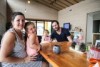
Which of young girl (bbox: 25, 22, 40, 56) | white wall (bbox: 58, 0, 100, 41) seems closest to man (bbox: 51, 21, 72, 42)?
young girl (bbox: 25, 22, 40, 56)

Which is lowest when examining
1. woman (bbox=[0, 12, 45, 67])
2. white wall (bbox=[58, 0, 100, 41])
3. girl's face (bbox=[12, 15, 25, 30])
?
woman (bbox=[0, 12, 45, 67])

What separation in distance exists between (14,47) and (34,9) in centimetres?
979

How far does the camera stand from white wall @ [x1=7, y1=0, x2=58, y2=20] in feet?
35.3

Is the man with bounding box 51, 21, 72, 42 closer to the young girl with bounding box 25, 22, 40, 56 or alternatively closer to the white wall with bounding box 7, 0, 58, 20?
the young girl with bounding box 25, 22, 40, 56

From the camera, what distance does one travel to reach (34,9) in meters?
11.2

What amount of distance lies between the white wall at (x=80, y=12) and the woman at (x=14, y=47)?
5.32 meters

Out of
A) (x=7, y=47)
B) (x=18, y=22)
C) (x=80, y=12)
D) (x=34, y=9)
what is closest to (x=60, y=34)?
(x=18, y=22)

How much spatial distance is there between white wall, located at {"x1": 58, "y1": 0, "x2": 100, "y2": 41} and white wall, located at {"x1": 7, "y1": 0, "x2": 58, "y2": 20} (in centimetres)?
144

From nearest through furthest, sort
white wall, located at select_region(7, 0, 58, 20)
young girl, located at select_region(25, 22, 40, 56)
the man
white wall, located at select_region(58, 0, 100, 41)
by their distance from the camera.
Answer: young girl, located at select_region(25, 22, 40, 56) < the man < white wall, located at select_region(58, 0, 100, 41) < white wall, located at select_region(7, 0, 58, 20)

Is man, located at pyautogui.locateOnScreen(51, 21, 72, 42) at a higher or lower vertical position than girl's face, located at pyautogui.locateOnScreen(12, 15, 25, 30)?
lower

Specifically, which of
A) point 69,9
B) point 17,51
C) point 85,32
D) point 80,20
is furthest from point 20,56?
point 69,9

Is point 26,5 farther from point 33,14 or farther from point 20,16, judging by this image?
point 20,16

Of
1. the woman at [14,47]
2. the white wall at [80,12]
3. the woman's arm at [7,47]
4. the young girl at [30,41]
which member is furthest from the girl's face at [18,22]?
the white wall at [80,12]

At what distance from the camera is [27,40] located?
7.14 ft
